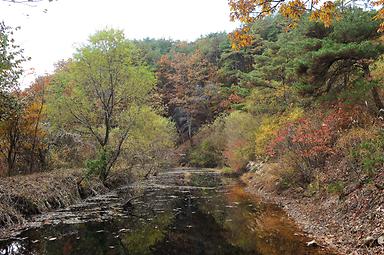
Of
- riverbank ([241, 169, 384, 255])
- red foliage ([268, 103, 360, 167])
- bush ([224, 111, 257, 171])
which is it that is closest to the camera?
riverbank ([241, 169, 384, 255])

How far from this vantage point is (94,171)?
67.7ft

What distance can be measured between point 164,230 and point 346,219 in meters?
5.71

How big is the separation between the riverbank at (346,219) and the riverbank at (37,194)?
965 centimetres

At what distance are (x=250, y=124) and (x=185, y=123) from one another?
3392 cm

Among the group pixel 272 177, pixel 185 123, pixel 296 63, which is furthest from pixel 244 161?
pixel 185 123

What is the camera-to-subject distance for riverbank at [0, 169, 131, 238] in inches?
470

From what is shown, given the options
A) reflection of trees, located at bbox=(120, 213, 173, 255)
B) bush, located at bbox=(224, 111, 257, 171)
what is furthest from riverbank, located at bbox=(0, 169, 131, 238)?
bush, located at bbox=(224, 111, 257, 171)

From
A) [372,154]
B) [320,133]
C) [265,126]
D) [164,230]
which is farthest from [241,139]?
[164,230]

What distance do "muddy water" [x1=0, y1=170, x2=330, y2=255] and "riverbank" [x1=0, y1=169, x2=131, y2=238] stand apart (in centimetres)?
61

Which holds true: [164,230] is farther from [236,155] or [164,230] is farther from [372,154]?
[236,155]

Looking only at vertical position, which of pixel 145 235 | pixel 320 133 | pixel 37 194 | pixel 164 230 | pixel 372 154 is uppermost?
pixel 320 133

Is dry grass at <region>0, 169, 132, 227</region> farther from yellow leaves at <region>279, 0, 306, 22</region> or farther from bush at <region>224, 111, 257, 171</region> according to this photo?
bush at <region>224, 111, 257, 171</region>

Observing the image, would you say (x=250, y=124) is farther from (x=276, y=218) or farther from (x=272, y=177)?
(x=276, y=218)

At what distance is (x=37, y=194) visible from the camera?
47.9ft
